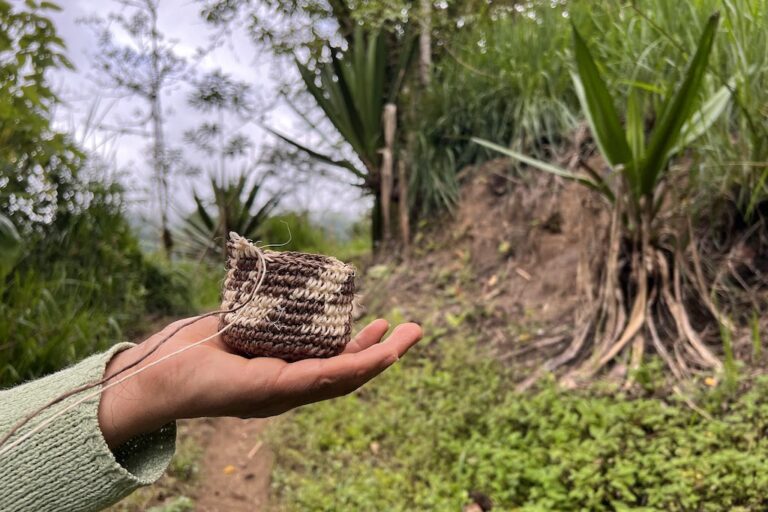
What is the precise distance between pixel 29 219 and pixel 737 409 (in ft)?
11.1

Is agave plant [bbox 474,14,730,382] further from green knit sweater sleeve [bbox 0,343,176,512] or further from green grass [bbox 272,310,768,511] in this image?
green knit sweater sleeve [bbox 0,343,176,512]

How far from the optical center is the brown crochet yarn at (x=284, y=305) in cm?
96

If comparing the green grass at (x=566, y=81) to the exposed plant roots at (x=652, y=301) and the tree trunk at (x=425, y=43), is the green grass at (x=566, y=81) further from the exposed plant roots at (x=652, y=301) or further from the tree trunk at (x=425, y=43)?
the exposed plant roots at (x=652, y=301)

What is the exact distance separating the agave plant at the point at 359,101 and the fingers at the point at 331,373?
13.5 ft

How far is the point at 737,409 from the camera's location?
214 cm

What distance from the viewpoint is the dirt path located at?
2660 millimetres

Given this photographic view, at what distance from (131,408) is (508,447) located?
1674 mm

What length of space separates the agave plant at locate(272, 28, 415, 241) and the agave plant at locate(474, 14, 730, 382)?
238 cm

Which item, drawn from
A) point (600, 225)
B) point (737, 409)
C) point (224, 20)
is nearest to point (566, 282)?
point (600, 225)

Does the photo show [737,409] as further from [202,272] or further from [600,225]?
[202,272]

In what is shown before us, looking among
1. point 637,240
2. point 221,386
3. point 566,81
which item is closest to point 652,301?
point 637,240

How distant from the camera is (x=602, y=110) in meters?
2.60

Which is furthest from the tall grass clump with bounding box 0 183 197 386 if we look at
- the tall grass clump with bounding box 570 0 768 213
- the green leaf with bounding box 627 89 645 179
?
the tall grass clump with bounding box 570 0 768 213

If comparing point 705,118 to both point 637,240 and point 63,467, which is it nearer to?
point 637,240
